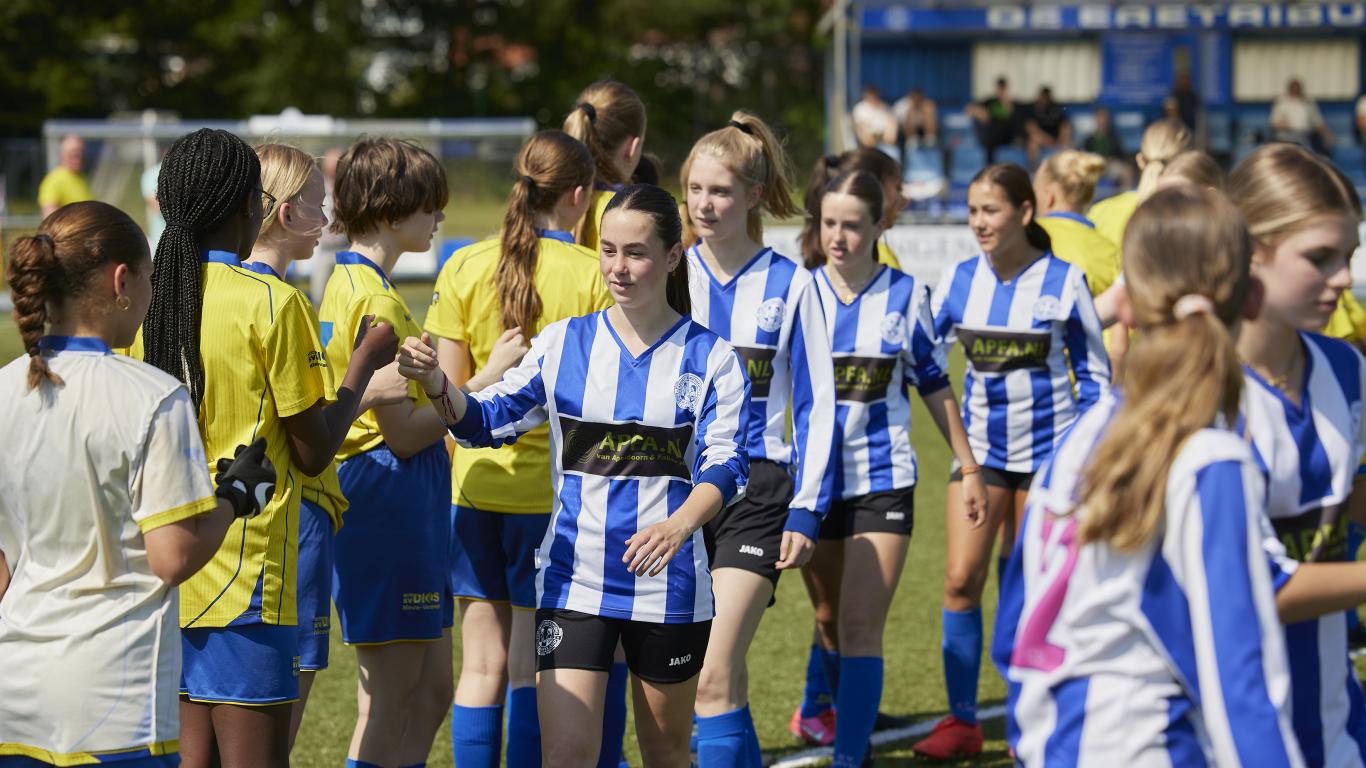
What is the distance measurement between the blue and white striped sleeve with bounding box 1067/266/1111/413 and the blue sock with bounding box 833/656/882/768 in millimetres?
1289

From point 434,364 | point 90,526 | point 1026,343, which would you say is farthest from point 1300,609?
point 1026,343

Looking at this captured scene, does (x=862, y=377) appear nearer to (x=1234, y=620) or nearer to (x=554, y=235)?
(x=554, y=235)

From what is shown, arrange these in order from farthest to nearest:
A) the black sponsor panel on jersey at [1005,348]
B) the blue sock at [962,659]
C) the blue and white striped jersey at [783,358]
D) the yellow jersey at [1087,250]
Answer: the yellow jersey at [1087,250] < the black sponsor panel on jersey at [1005,348] < the blue sock at [962,659] < the blue and white striped jersey at [783,358]

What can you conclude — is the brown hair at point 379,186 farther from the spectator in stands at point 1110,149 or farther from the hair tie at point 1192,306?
the spectator in stands at point 1110,149

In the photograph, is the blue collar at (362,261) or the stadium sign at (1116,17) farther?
the stadium sign at (1116,17)

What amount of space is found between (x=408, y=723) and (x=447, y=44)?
37.2m

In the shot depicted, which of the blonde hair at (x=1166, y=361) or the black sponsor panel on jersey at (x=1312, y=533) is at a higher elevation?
the blonde hair at (x=1166, y=361)

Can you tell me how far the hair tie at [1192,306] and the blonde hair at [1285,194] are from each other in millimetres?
375

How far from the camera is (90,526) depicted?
2520 mm

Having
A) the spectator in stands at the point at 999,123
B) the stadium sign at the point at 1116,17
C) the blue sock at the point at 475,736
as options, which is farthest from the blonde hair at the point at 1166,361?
the stadium sign at the point at 1116,17

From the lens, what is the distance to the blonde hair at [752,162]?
13.8 feet

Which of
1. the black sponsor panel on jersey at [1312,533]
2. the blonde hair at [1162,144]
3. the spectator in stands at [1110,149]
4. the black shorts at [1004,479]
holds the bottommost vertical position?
the black shorts at [1004,479]

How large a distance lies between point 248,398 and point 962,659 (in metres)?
2.75

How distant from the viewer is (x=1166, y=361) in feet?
6.78
